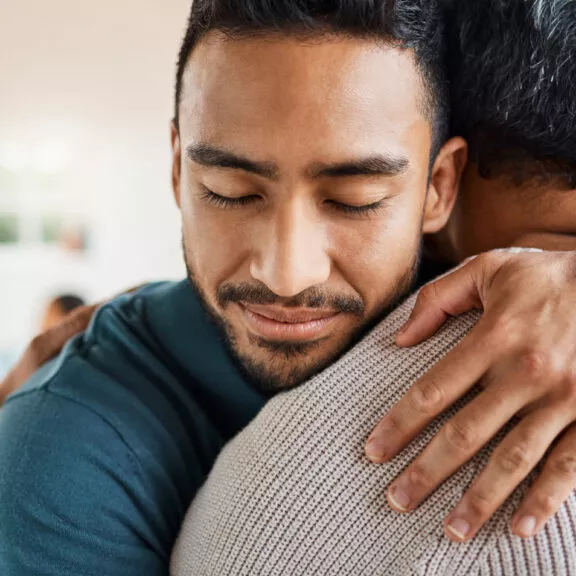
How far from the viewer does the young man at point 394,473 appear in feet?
2.25

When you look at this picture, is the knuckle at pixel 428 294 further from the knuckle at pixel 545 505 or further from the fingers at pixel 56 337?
the fingers at pixel 56 337

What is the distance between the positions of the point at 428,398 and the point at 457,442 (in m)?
0.05

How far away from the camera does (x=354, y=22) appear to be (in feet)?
2.87

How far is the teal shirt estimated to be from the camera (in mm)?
881

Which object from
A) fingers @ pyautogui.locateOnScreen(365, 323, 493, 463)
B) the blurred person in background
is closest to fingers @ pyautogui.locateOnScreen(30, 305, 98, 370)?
fingers @ pyautogui.locateOnScreen(365, 323, 493, 463)

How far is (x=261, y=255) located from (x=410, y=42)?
354mm

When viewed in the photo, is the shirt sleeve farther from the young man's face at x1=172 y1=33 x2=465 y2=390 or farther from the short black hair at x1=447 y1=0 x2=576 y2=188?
the short black hair at x1=447 y1=0 x2=576 y2=188

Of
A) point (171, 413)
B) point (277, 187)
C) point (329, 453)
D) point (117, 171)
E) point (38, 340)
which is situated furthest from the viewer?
point (117, 171)

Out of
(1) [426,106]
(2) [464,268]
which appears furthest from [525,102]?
(2) [464,268]

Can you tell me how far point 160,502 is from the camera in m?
0.95

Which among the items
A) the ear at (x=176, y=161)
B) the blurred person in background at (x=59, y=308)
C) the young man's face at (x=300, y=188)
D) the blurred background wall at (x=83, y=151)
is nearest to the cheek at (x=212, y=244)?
the young man's face at (x=300, y=188)

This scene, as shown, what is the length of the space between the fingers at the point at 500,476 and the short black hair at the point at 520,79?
0.44 meters

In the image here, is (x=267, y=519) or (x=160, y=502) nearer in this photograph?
(x=267, y=519)

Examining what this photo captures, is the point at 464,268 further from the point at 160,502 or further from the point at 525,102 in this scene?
the point at 160,502
